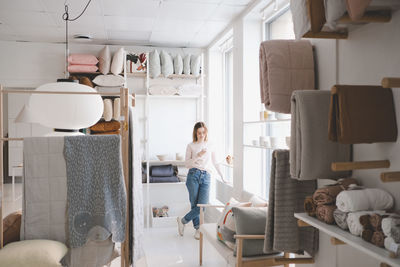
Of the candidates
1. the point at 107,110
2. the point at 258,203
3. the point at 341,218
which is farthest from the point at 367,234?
the point at 107,110

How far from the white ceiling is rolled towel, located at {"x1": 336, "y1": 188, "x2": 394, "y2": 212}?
95.9 inches

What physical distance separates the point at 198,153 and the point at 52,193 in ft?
7.90

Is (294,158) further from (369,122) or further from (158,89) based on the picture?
(158,89)

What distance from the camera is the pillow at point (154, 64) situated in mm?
4914

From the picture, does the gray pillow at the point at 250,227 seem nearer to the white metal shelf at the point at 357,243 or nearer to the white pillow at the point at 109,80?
the white metal shelf at the point at 357,243

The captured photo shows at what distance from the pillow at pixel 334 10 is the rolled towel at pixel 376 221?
0.74 meters

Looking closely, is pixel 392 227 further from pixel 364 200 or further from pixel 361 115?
pixel 361 115

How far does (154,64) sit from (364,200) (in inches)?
152

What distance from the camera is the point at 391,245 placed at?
121cm

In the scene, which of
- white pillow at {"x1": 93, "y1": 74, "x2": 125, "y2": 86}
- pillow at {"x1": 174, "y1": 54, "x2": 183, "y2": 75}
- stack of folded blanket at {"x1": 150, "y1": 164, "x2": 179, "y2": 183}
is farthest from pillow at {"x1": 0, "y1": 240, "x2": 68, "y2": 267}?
pillow at {"x1": 174, "y1": 54, "x2": 183, "y2": 75}

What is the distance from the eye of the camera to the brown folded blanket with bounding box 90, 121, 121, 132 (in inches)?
182

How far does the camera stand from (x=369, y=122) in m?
1.45

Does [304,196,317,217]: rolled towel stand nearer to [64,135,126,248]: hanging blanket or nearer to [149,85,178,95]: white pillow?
[64,135,126,248]: hanging blanket

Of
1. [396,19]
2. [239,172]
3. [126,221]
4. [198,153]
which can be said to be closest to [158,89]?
[198,153]
